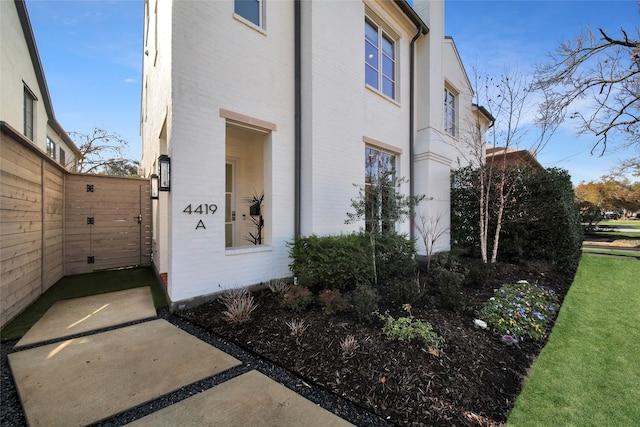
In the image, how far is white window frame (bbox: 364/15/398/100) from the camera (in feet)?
24.6

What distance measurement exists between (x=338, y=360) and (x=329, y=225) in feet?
11.2

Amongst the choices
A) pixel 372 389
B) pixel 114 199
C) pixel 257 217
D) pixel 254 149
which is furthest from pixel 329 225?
pixel 114 199

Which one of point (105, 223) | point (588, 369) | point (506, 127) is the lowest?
point (588, 369)

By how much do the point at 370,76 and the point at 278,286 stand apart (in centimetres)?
621

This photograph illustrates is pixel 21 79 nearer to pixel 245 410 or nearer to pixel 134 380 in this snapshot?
pixel 134 380

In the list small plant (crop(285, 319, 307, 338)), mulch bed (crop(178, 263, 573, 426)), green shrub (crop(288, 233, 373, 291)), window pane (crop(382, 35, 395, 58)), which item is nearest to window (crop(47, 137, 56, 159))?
mulch bed (crop(178, 263, 573, 426))

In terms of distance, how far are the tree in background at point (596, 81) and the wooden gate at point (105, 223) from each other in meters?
13.7

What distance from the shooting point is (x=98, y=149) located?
1485cm

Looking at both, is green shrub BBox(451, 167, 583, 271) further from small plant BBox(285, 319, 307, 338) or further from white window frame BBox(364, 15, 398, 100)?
small plant BBox(285, 319, 307, 338)

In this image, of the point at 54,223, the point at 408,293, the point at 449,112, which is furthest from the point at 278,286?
the point at 449,112

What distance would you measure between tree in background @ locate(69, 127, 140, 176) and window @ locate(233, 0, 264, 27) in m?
13.0

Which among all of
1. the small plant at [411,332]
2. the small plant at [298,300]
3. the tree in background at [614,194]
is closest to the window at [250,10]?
the small plant at [298,300]

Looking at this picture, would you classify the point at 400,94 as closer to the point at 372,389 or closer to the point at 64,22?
the point at 372,389

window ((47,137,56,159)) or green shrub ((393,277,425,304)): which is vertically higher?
window ((47,137,56,159))
